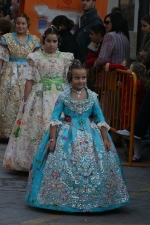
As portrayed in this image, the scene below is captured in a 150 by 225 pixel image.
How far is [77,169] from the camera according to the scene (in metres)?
7.07

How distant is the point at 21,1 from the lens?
1491 cm

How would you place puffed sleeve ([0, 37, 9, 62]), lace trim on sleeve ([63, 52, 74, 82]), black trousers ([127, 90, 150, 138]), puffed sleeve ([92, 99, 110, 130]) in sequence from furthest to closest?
puffed sleeve ([0, 37, 9, 62]), black trousers ([127, 90, 150, 138]), lace trim on sleeve ([63, 52, 74, 82]), puffed sleeve ([92, 99, 110, 130])

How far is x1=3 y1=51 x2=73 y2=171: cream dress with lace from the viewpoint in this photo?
360 inches

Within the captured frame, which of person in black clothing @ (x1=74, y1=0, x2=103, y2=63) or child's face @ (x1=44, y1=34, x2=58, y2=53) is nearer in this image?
child's face @ (x1=44, y1=34, x2=58, y2=53)

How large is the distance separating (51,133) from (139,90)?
3.20 meters

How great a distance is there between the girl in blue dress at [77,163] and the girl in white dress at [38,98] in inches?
66.6

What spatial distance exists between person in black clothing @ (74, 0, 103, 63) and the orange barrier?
3.51 ft

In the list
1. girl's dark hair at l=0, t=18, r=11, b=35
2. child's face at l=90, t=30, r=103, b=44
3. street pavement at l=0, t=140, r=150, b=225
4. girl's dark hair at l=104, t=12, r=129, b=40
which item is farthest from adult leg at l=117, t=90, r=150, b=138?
girl's dark hair at l=0, t=18, r=11, b=35

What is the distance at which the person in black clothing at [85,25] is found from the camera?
42.6 feet

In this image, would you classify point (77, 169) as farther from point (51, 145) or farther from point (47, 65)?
point (47, 65)

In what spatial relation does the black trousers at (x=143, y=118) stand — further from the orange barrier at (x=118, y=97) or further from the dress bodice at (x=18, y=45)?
the dress bodice at (x=18, y=45)

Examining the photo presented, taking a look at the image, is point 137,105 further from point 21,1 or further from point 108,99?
point 21,1

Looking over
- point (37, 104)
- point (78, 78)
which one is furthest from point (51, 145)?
point (37, 104)

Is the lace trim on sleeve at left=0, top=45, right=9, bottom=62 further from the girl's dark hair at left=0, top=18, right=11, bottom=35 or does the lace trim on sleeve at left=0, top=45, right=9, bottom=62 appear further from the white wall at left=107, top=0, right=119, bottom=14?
the white wall at left=107, top=0, right=119, bottom=14
